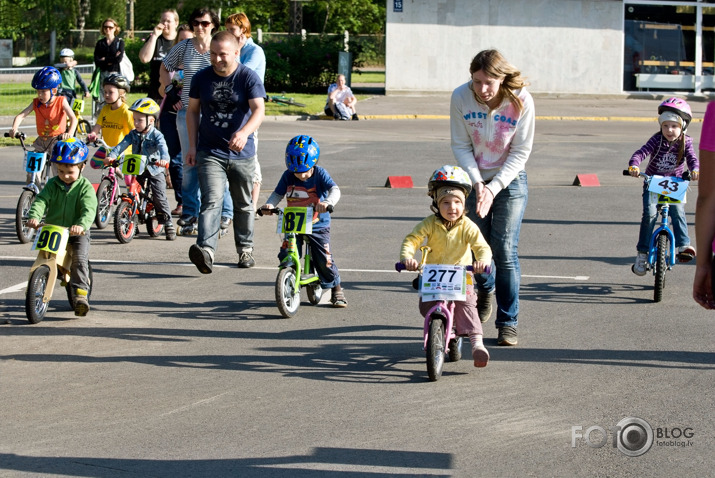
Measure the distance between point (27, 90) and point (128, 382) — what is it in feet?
76.6

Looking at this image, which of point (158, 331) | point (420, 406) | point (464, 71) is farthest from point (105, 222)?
point (464, 71)

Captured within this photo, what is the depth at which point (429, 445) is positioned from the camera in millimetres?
5488

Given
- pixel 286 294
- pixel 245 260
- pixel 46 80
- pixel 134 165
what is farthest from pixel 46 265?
pixel 46 80

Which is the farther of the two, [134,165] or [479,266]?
[134,165]

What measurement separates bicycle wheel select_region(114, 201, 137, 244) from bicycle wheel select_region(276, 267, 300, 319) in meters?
3.71

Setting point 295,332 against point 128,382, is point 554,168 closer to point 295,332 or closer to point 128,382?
point 295,332

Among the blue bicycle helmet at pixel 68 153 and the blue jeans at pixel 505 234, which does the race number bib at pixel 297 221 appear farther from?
the blue bicycle helmet at pixel 68 153

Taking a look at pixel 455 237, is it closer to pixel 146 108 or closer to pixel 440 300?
pixel 440 300

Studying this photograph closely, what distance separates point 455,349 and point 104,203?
21.0ft

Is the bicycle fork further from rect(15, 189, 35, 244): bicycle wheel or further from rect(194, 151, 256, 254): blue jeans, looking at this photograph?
rect(15, 189, 35, 244): bicycle wheel

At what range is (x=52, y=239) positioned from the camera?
26.7ft

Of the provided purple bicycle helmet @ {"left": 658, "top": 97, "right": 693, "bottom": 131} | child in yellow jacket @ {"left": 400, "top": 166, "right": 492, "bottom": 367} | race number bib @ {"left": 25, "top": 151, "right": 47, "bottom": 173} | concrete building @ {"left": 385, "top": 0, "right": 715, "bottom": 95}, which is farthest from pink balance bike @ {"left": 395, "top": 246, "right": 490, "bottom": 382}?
concrete building @ {"left": 385, "top": 0, "right": 715, "bottom": 95}

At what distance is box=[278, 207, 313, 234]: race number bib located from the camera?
8.60 m

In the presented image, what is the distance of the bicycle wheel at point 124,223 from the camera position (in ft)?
37.9
